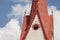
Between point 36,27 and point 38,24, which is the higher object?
point 38,24

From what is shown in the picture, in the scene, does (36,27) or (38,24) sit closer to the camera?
(36,27)

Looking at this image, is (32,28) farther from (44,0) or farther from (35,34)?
(44,0)

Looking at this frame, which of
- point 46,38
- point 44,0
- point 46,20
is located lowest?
point 46,38

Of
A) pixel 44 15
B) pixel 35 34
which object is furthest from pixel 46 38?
pixel 44 15

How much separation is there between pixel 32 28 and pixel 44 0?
140 inches

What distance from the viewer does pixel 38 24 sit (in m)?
24.0

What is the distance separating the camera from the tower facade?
23.2m

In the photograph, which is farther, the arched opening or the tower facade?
the arched opening

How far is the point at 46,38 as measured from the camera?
23.0 m

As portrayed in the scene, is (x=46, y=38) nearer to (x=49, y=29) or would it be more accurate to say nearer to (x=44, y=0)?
(x=49, y=29)

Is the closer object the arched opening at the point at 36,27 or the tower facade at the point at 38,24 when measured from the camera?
the tower facade at the point at 38,24

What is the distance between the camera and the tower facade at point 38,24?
76.3ft

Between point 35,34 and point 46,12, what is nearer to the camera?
point 35,34

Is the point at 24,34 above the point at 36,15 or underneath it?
underneath
